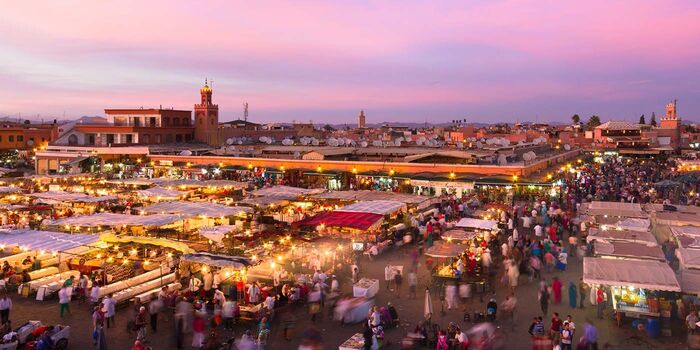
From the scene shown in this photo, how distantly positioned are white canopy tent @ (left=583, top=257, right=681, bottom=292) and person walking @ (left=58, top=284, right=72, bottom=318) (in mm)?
10817

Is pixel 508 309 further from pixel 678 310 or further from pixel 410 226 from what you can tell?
pixel 410 226

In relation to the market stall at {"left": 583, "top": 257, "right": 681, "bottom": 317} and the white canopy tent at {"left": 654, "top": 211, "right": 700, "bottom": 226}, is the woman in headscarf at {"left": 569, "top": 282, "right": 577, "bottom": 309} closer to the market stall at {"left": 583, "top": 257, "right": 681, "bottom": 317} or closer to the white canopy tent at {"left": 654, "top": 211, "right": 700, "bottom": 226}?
the market stall at {"left": 583, "top": 257, "right": 681, "bottom": 317}

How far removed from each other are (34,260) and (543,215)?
17502 millimetres

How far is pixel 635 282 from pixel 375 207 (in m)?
9.41

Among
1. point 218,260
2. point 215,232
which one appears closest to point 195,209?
point 215,232

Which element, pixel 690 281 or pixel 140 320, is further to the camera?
pixel 690 281

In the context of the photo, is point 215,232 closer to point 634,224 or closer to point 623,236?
point 623,236

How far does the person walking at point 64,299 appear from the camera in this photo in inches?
458

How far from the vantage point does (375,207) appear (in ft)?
62.1

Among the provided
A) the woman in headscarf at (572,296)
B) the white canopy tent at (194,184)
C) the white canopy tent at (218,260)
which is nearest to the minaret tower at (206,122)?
the white canopy tent at (194,184)

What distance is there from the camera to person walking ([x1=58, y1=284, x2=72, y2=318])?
11633 mm

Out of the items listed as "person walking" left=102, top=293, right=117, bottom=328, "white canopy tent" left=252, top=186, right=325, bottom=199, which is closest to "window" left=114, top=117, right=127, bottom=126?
"white canopy tent" left=252, top=186, right=325, bottom=199

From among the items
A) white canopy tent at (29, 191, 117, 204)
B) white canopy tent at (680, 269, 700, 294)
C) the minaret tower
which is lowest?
white canopy tent at (680, 269, 700, 294)

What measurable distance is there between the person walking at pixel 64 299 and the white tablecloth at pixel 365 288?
6.21 metres
